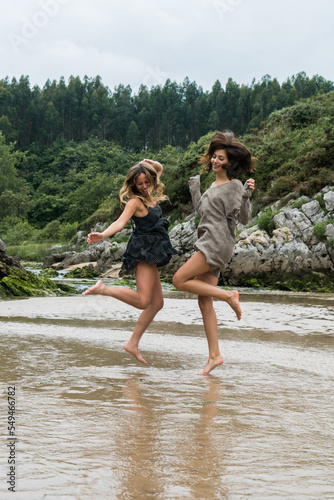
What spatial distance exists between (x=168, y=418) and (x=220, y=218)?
2125 millimetres

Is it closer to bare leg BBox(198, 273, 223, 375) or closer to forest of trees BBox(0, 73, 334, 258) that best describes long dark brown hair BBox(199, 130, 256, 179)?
bare leg BBox(198, 273, 223, 375)

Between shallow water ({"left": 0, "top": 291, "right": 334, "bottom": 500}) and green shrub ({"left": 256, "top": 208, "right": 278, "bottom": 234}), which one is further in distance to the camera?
green shrub ({"left": 256, "top": 208, "right": 278, "bottom": 234})

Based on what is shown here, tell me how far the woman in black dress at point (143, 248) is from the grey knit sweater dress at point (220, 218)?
0.38 metres

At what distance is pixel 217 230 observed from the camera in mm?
4332

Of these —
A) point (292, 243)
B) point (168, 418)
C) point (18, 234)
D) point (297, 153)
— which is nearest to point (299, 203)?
point (292, 243)

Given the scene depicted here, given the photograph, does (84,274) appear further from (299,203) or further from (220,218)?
(220,218)

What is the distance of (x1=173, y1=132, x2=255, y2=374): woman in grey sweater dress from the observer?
430cm

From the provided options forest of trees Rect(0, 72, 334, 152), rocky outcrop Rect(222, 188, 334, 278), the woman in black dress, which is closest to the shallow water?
the woman in black dress

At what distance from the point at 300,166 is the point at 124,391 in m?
19.6

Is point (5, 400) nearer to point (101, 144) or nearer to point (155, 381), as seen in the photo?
point (155, 381)

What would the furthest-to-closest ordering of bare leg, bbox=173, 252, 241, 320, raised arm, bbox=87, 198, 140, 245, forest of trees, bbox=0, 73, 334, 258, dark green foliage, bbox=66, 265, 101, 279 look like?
forest of trees, bbox=0, 73, 334, 258, dark green foliage, bbox=66, 265, 101, 279, bare leg, bbox=173, 252, 241, 320, raised arm, bbox=87, 198, 140, 245

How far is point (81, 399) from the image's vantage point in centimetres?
299

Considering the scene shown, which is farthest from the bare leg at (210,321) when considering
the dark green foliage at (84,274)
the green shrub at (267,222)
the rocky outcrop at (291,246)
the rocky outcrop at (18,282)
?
the dark green foliage at (84,274)

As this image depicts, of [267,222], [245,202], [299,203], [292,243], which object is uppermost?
[299,203]
